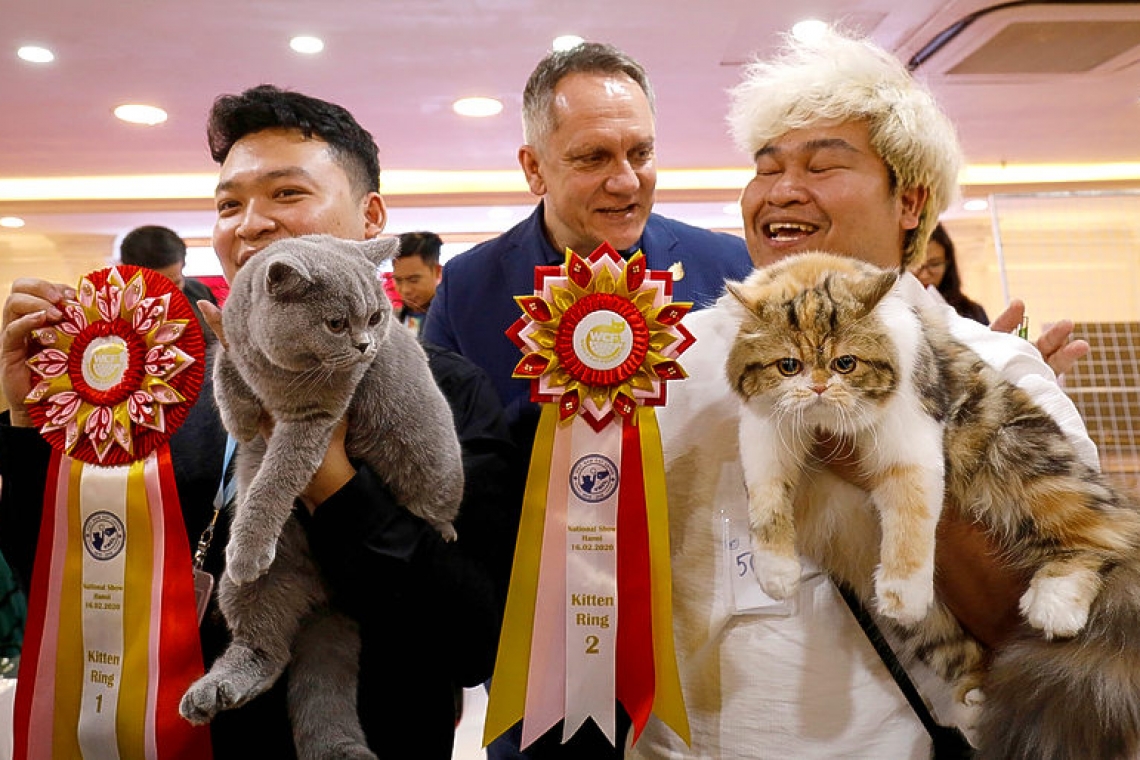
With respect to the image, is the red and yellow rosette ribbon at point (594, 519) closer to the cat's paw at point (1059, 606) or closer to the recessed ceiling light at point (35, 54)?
the cat's paw at point (1059, 606)

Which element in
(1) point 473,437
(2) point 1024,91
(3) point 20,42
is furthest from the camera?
(2) point 1024,91

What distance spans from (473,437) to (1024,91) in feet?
15.5

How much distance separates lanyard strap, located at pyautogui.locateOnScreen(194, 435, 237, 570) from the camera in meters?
1.14

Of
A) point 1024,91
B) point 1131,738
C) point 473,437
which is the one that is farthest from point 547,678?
point 1024,91

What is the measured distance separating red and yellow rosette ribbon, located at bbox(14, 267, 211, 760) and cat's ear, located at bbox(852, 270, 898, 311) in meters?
0.80

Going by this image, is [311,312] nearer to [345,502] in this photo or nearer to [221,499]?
[345,502]

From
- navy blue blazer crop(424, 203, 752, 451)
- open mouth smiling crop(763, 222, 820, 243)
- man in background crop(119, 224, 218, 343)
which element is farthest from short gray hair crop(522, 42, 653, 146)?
man in background crop(119, 224, 218, 343)

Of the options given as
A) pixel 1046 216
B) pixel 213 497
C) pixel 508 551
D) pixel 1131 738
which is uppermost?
pixel 1046 216

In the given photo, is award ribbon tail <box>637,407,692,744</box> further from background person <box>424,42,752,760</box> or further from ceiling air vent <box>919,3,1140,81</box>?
ceiling air vent <box>919,3,1140,81</box>

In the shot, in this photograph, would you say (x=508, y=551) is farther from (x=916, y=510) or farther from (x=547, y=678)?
(x=916, y=510)

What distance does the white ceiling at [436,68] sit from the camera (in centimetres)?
362

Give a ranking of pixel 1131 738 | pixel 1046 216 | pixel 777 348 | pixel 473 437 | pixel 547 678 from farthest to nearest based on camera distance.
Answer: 1. pixel 1046 216
2. pixel 473 437
3. pixel 547 678
4. pixel 777 348
5. pixel 1131 738

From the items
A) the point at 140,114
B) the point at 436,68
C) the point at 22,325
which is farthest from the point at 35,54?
the point at 22,325

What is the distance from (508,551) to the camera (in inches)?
47.8
